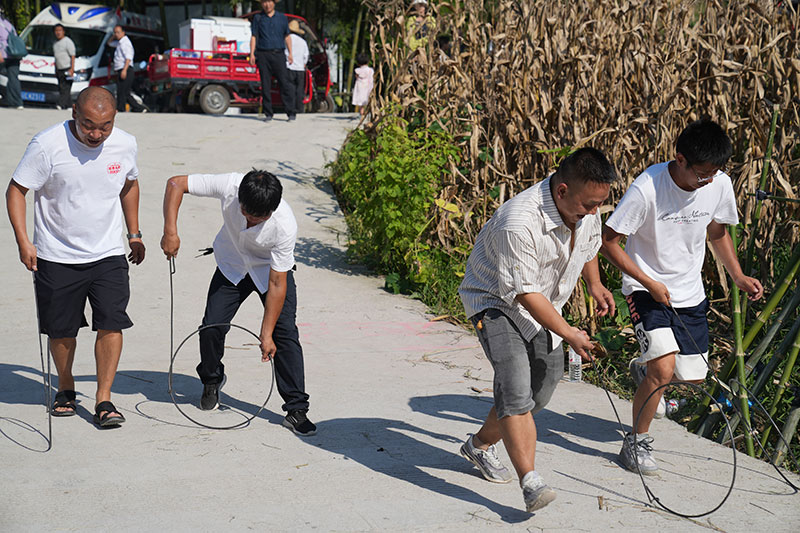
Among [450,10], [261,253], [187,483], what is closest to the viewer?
[187,483]

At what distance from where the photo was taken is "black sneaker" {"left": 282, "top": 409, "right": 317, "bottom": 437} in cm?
450

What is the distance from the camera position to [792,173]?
6.38 metres

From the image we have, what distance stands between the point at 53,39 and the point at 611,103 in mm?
16500

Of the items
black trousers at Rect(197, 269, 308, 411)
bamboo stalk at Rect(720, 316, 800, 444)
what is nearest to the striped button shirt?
black trousers at Rect(197, 269, 308, 411)

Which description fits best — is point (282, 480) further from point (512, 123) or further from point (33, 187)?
point (512, 123)

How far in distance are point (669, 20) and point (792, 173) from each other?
5.64ft

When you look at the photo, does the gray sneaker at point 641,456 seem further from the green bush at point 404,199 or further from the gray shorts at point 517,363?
the green bush at point 404,199

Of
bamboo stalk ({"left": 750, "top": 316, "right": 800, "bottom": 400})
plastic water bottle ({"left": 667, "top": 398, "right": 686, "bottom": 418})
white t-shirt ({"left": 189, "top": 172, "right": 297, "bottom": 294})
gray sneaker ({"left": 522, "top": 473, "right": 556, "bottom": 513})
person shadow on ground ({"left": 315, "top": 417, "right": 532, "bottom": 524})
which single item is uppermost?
white t-shirt ({"left": 189, "top": 172, "right": 297, "bottom": 294})

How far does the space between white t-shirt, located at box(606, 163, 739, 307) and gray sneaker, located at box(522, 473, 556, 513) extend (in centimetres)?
132

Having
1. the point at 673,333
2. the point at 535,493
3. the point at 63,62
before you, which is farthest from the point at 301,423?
the point at 63,62

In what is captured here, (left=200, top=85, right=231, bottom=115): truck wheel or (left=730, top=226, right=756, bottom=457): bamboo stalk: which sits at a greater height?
(left=200, top=85, right=231, bottom=115): truck wheel

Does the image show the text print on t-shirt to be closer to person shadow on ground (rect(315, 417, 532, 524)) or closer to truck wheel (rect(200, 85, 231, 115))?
person shadow on ground (rect(315, 417, 532, 524))

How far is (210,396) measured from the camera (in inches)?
189

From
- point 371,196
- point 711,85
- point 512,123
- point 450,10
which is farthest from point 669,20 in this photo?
point 371,196
